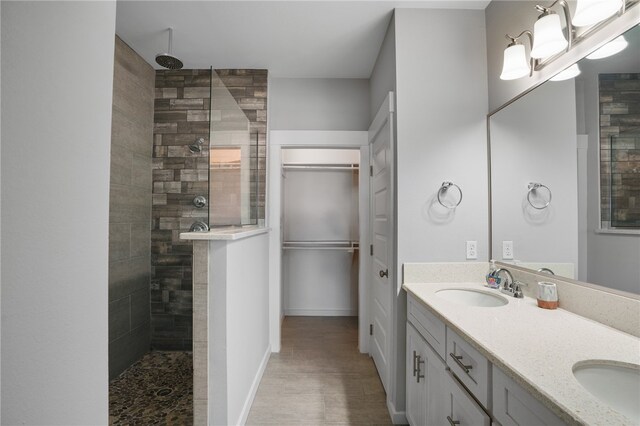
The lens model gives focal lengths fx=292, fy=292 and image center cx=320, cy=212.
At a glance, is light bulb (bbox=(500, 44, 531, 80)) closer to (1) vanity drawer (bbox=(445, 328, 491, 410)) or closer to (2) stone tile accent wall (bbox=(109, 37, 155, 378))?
(1) vanity drawer (bbox=(445, 328, 491, 410))

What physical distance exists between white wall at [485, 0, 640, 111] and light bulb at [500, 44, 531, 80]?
0.24 ft

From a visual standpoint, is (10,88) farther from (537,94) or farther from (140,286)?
(140,286)

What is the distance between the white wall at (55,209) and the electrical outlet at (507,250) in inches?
78.1

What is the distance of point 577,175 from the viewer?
1.29m

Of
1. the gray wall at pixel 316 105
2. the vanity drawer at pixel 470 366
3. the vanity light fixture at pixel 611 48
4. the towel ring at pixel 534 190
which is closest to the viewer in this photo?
the vanity drawer at pixel 470 366

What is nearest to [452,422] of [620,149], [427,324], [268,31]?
[427,324]

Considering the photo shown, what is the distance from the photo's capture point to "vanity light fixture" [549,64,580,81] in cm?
131

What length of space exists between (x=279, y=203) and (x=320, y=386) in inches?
65.0

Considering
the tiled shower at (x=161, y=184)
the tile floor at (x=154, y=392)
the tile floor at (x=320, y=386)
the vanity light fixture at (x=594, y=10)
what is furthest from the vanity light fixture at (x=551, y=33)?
the tile floor at (x=154, y=392)

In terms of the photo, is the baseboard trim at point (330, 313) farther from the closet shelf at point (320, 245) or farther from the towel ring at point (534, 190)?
the towel ring at point (534, 190)

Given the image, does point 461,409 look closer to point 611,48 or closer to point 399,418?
point 399,418

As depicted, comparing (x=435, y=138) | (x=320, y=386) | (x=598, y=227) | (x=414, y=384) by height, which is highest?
(x=435, y=138)

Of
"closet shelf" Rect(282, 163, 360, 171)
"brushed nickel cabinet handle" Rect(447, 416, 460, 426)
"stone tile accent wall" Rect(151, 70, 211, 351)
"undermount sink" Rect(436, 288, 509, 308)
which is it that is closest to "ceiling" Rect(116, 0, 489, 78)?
"stone tile accent wall" Rect(151, 70, 211, 351)

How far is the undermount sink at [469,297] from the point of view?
1663mm
